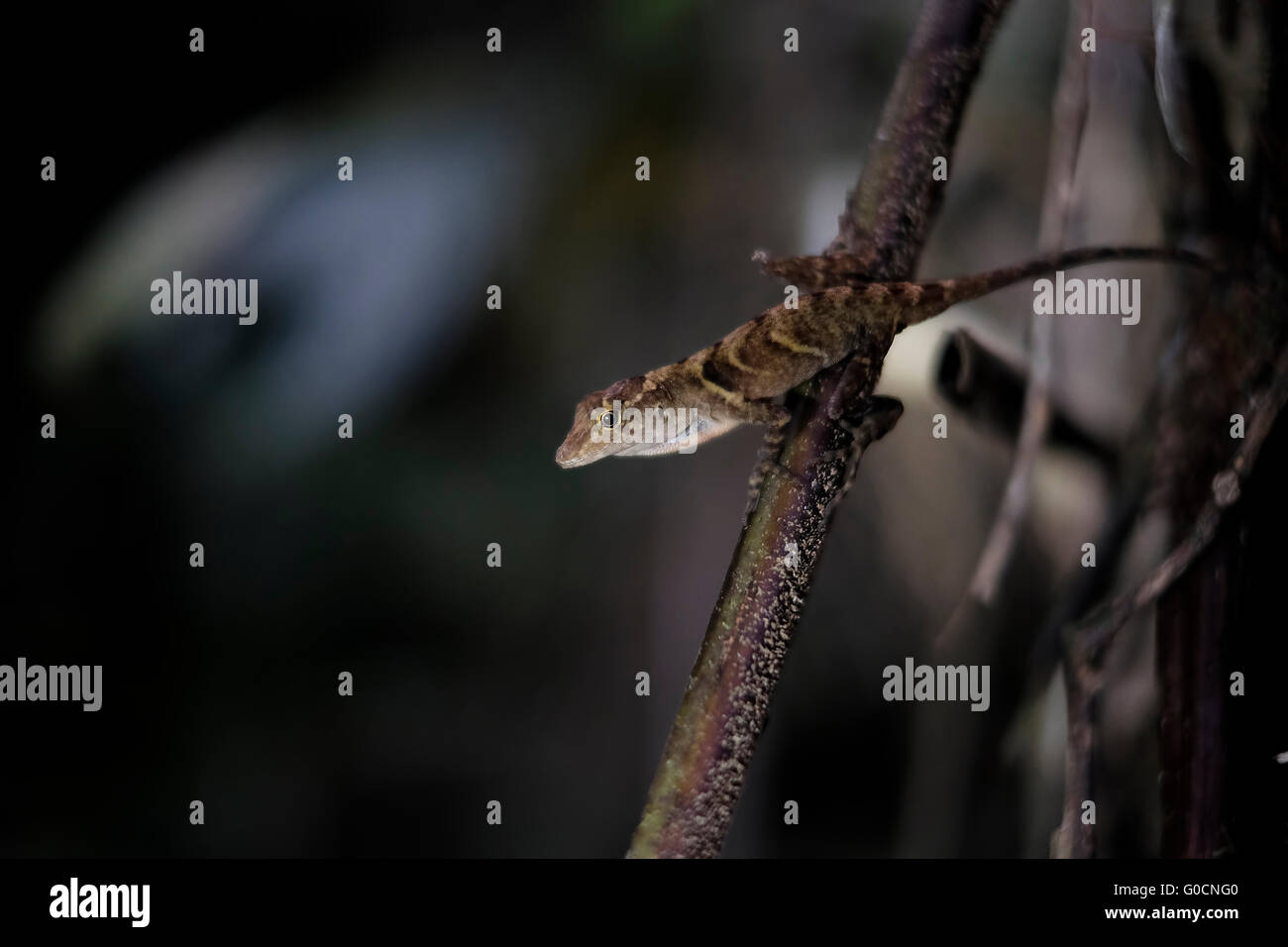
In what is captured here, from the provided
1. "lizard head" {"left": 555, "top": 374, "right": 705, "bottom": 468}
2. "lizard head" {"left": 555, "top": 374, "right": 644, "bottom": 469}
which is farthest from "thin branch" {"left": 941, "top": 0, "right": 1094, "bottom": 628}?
"lizard head" {"left": 555, "top": 374, "right": 644, "bottom": 469}

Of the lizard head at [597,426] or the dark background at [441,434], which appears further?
the dark background at [441,434]

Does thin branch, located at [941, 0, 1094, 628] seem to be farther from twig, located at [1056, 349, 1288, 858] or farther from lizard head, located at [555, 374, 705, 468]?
lizard head, located at [555, 374, 705, 468]

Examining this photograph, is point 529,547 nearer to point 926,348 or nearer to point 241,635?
point 241,635

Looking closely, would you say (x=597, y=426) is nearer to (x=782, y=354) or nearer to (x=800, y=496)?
(x=782, y=354)

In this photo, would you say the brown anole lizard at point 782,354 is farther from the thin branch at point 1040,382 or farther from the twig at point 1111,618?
the twig at point 1111,618

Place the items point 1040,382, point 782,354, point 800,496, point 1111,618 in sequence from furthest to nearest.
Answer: point 1040,382, point 782,354, point 1111,618, point 800,496

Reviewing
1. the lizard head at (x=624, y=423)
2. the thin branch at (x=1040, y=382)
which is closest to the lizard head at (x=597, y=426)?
the lizard head at (x=624, y=423)

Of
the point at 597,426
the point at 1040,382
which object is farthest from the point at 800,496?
the point at 1040,382
